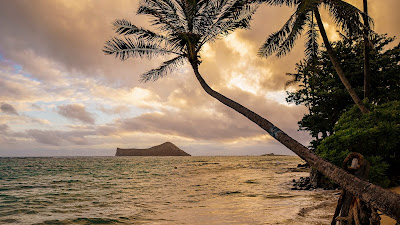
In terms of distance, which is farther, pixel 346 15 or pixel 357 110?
pixel 357 110

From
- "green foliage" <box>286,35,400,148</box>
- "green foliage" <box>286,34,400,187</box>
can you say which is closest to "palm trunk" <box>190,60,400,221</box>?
"green foliage" <box>286,34,400,187</box>

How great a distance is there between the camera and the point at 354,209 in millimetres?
4113

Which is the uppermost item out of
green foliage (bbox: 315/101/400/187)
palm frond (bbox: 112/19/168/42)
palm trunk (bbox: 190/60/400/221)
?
palm frond (bbox: 112/19/168/42)

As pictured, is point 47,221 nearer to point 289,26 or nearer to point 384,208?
point 384,208

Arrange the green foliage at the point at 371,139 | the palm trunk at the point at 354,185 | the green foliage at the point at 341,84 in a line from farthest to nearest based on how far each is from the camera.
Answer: the green foliage at the point at 341,84 < the green foliage at the point at 371,139 < the palm trunk at the point at 354,185

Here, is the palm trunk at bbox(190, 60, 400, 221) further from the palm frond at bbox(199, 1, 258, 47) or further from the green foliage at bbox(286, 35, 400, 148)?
the green foliage at bbox(286, 35, 400, 148)

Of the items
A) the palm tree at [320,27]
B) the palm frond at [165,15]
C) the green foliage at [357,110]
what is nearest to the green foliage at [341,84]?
the green foliage at [357,110]

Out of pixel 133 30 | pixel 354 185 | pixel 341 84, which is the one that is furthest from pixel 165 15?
pixel 341 84

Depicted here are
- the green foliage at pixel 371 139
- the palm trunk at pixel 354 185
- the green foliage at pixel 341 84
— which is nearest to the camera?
the palm trunk at pixel 354 185

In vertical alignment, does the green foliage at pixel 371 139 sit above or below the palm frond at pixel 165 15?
below

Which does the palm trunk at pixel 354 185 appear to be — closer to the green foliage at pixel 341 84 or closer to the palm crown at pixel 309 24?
the palm crown at pixel 309 24

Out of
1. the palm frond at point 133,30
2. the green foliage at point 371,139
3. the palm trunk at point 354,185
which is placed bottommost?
the palm trunk at point 354,185

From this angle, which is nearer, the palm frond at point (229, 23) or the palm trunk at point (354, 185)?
the palm trunk at point (354, 185)

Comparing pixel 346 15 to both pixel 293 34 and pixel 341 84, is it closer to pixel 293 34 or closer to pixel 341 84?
pixel 293 34
